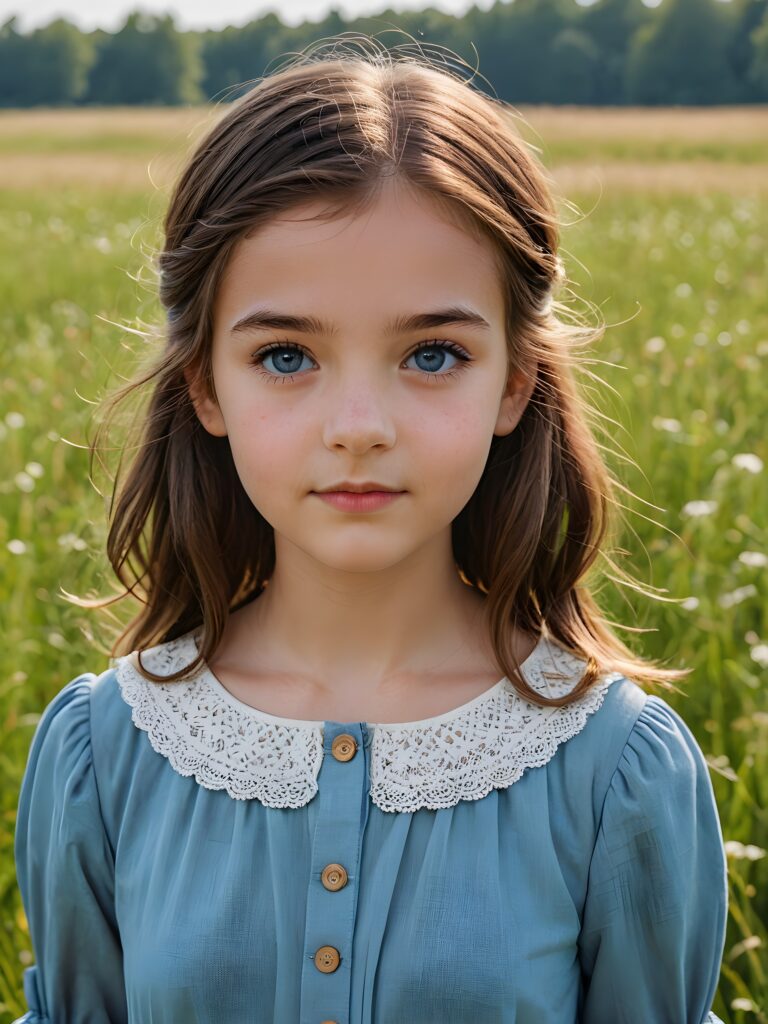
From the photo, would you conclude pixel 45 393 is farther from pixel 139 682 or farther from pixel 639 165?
pixel 639 165

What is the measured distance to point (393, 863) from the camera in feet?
4.62

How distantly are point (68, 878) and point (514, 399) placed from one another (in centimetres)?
79

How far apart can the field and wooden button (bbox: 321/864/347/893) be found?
2.19ft

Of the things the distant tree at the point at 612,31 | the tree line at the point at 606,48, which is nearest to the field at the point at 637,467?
the tree line at the point at 606,48

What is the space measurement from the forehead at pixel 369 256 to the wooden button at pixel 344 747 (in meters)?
0.48

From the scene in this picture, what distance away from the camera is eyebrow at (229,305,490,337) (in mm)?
1358

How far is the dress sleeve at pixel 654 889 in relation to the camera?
1438mm

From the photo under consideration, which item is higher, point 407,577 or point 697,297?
point 697,297

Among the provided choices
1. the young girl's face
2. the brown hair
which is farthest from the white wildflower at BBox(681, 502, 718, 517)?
the young girl's face

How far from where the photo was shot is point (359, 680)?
1.57m

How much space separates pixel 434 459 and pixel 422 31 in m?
0.80

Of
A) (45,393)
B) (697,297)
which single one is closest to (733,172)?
(697,297)

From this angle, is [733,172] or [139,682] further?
[733,172]

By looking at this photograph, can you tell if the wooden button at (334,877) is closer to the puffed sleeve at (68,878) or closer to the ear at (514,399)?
the puffed sleeve at (68,878)
